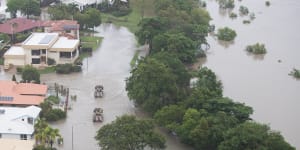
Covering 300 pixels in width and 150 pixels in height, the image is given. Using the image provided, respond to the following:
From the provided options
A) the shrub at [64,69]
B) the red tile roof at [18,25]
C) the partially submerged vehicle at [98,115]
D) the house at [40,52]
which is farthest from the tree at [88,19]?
the partially submerged vehicle at [98,115]

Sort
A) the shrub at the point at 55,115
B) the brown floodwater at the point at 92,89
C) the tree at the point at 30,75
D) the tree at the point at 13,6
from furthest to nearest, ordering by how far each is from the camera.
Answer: the tree at the point at 13,6 → the tree at the point at 30,75 → the shrub at the point at 55,115 → the brown floodwater at the point at 92,89

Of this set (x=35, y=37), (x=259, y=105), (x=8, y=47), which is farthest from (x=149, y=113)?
(x=8, y=47)

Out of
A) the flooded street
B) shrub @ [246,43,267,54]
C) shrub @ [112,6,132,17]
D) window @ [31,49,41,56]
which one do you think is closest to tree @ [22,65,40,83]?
window @ [31,49,41,56]

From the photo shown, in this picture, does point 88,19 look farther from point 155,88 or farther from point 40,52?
point 155,88

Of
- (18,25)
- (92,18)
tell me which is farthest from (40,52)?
(92,18)

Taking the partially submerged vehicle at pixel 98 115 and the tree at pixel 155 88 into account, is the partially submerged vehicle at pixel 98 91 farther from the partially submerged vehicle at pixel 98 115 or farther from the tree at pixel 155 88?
the tree at pixel 155 88

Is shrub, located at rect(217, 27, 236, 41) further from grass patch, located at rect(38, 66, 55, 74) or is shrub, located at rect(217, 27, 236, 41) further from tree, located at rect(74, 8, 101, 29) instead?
grass patch, located at rect(38, 66, 55, 74)
